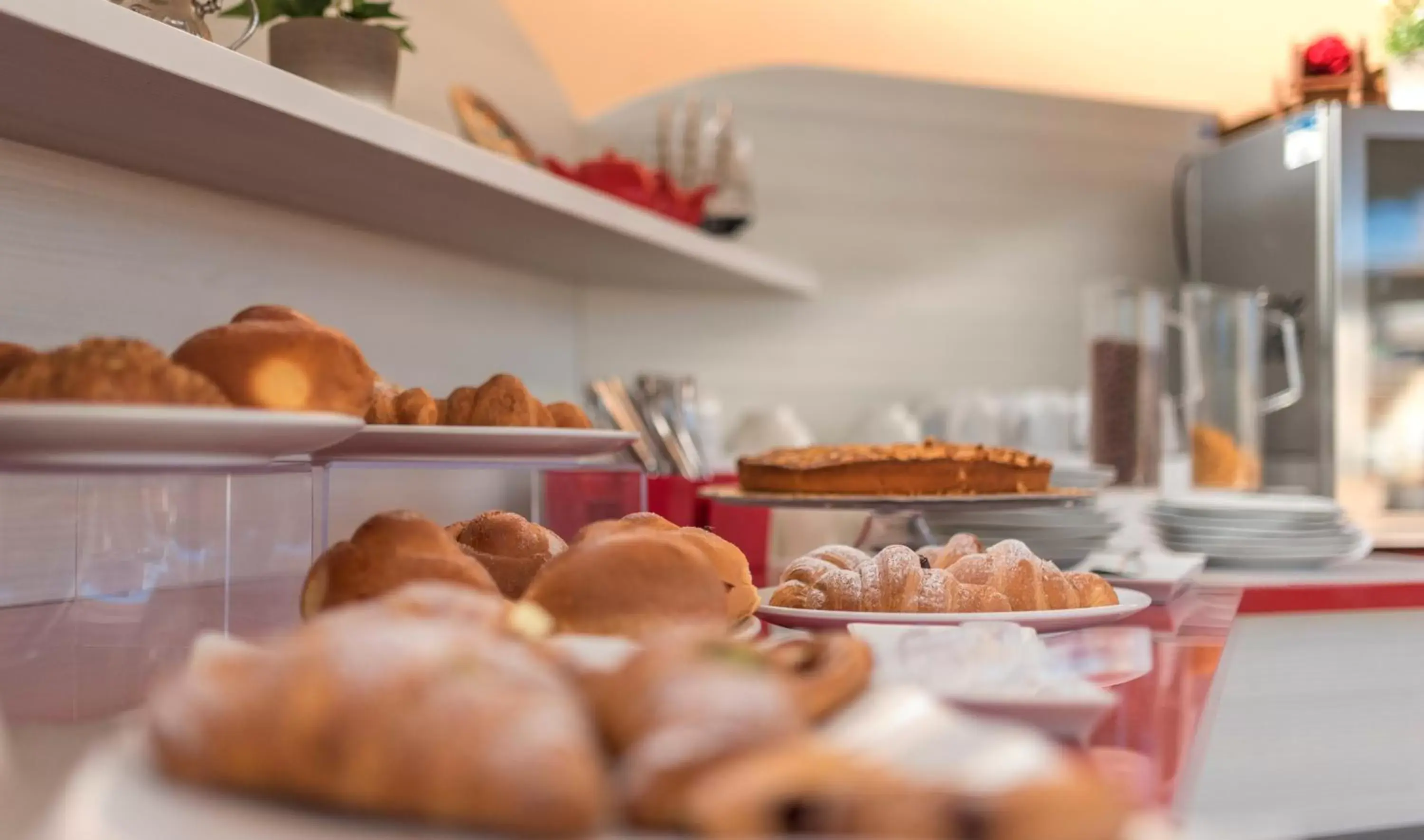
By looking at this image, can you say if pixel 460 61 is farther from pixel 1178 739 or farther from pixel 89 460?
pixel 1178 739

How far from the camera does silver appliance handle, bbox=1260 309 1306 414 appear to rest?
9.88ft

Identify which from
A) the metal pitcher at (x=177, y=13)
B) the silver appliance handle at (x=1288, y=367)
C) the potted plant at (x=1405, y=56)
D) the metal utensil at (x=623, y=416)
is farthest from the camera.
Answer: the potted plant at (x=1405, y=56)

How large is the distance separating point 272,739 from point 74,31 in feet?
2.33

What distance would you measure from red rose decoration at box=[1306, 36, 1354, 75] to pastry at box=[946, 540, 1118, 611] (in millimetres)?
2778

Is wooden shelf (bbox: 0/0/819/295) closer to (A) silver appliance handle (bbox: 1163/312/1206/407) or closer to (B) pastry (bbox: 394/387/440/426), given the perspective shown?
(B) pastry (bbox: 394/387/440/426)

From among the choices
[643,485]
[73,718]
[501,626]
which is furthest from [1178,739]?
[643,485]

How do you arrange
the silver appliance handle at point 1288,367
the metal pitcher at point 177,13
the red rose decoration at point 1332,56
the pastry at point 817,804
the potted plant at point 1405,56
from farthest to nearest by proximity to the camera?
the red rose decoration at point 1332,56, the potted plant at point 1405,56, the silver appliance handle at point 1288,367, the metal pitcher at point 177,13, the pastry at point 817,804

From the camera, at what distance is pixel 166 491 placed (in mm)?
875

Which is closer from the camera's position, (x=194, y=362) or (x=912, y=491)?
(x=194, y=362)

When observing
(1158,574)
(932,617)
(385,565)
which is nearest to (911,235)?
(1158,574)

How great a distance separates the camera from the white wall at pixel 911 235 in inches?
130

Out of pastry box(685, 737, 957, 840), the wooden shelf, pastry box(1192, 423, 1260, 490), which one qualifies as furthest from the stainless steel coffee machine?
pastry box(685, 737, 957, 840)

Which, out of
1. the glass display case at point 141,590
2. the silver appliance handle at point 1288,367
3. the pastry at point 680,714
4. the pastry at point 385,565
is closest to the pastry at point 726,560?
the pastry at point 385,565

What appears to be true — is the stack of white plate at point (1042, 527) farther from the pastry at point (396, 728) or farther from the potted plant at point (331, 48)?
the pastry at point (396, 728)
